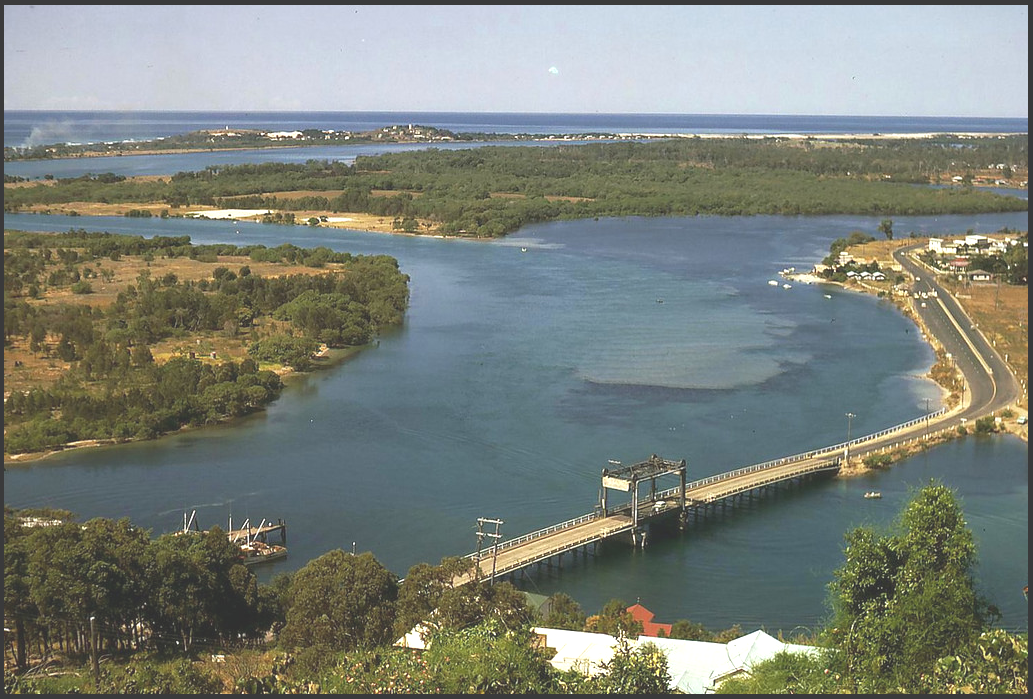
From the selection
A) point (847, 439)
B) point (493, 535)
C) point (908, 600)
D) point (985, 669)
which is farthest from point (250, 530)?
point (847, 439)

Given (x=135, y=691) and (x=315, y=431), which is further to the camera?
(x=315, y=431)

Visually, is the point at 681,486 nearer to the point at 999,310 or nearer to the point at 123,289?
the point at 999,310

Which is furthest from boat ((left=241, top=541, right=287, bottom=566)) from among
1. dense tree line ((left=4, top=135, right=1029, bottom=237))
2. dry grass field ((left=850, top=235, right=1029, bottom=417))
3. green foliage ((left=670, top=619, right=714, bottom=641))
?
dense tree line ((left=4, top=135, right=1029, bottom=237))

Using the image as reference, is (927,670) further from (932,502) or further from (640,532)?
(640,532)

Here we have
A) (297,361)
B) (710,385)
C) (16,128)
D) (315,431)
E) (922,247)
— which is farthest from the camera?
(16,128)

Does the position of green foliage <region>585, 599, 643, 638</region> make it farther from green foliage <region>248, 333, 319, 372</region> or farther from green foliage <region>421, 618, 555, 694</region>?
green foliage <region>248, 333, 319, 372</region>

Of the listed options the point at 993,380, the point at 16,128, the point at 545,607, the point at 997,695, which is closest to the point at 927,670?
the point at 997,695

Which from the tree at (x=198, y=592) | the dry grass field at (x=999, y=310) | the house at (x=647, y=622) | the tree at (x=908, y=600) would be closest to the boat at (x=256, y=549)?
the tree at (x=198, y=592)
